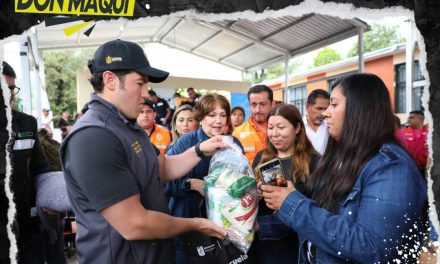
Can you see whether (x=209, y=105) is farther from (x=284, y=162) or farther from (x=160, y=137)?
(x=160, y=137)

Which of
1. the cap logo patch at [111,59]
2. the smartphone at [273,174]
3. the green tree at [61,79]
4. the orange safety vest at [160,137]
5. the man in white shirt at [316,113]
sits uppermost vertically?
the green tree at [61,79]

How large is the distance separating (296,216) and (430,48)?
82cm

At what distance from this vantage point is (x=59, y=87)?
1304 inches

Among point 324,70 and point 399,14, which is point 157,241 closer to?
point 399,14

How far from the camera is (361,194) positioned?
1464 mm

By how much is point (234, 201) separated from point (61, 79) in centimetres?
3470

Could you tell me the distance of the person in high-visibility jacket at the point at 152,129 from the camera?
15.5 ft

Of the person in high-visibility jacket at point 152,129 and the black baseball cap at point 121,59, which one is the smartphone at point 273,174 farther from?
the person in high-visibility jacket at point 152,129

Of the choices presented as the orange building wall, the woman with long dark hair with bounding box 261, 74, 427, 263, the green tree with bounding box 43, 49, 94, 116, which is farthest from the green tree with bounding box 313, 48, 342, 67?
the woman with long dark hair with bounding box 261, 74, 427, 263

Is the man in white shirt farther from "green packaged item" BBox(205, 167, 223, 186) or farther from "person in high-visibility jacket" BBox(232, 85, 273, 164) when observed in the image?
"green packaged item" BBox(205, 167, 223, 186)

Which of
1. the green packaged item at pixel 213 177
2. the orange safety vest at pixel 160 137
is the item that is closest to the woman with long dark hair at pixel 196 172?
the green packaged item at pixel 213 177

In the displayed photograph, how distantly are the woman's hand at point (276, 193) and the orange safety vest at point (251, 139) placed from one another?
2559 mm

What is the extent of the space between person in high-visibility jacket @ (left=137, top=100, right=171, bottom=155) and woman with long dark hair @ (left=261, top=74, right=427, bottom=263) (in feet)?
10.7

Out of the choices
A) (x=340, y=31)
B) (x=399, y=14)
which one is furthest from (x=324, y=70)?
(x=399, y=14)
